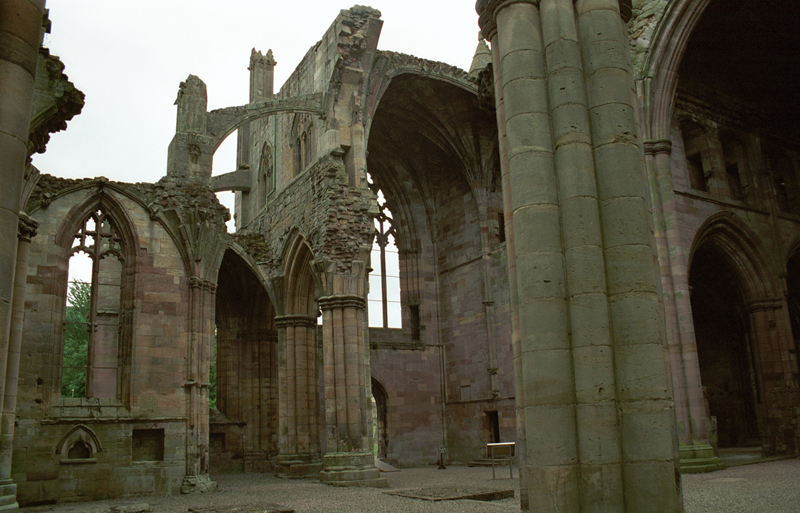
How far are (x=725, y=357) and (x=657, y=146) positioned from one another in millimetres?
9714

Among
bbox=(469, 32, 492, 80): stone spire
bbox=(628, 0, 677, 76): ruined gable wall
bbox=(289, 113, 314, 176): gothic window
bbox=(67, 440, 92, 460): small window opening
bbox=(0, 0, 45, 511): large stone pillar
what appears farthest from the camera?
bbox=(469, 32, 492, 80): stone spire

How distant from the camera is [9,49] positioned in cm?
350

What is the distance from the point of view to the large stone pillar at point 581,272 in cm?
434

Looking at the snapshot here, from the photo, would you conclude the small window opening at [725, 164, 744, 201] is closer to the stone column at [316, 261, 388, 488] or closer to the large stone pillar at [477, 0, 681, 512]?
the stone column at [316, 261, 388, 488]

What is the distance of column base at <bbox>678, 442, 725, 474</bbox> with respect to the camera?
40.9ft

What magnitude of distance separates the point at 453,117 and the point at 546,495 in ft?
56.4

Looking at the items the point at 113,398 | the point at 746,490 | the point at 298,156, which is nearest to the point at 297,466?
the point at 113,398

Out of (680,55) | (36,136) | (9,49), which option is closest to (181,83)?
(36,136)

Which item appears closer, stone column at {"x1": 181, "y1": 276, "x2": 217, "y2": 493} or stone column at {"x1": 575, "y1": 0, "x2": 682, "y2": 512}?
stone column at {"x1": 575, "y1": 0, "x2": 682, "y2": 512}

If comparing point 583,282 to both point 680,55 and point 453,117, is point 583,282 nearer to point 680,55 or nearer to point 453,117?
point 680,55

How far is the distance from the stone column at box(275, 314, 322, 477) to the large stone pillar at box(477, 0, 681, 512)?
37.6ft

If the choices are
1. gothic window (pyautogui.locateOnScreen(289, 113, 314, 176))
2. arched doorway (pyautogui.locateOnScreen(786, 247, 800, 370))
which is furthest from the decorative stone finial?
arched doorway (pyautogui.locateOnScreen(786, 247, 800, 370))

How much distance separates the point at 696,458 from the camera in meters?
12.5

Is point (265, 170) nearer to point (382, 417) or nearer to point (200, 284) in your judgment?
point (200, 284)
